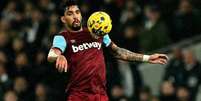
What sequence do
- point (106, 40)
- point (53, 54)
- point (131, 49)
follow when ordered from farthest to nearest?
point (131, 49)
point (106, 40)
point (53, 54)

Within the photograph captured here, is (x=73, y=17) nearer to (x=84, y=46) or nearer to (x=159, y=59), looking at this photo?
(x=84, y=46)

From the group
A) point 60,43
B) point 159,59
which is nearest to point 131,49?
point 159,59

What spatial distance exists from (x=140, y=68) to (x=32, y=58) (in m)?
2.22

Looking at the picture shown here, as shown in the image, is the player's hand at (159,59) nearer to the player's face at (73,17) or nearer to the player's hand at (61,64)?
the player's face at (73,17)

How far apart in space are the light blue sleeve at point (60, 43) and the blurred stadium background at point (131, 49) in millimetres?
4729

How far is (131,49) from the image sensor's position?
15047 millimetres

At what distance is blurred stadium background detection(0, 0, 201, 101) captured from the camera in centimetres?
1380

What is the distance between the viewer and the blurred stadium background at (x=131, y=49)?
13.8m

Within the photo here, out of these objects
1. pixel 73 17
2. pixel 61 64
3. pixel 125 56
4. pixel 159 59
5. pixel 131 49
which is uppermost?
pixel 131 49

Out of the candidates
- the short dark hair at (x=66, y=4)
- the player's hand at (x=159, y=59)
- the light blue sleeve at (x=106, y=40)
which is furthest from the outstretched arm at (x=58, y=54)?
the player's hand at (x=159, y=59)

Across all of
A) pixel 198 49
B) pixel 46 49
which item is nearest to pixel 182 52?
pixel 198 49

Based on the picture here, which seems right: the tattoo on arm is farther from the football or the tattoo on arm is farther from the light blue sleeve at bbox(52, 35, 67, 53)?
the light blue sleeve at bbox(52, 35, 67, 53)

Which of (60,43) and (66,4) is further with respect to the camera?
(66,4)

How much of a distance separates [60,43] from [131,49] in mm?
6255
